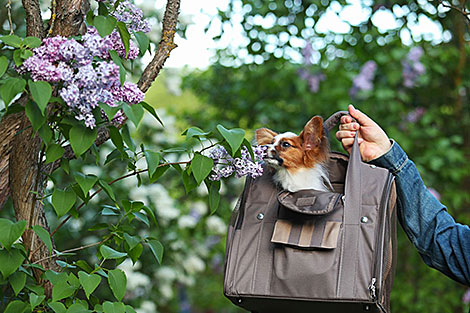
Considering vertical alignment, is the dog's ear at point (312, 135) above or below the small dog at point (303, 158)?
above

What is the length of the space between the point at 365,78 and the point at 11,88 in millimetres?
3109

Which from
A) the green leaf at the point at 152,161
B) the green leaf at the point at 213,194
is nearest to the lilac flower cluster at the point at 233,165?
the green leaf at the point at 213,194

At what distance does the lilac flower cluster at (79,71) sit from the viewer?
1133 mm

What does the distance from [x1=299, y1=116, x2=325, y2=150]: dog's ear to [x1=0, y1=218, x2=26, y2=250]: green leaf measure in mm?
700

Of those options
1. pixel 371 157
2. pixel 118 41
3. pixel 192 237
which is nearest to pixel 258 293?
pixel 371 157

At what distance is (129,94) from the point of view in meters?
1.24

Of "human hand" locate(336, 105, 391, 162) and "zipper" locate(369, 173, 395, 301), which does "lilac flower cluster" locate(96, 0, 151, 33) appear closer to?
"human hand" locate(336, 105, 391, 162)

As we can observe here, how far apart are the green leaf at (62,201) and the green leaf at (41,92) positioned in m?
0.26

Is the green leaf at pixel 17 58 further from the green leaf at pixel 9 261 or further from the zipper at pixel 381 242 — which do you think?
the zipper at pixel 381 242

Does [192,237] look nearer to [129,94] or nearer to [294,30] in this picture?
[294,30]

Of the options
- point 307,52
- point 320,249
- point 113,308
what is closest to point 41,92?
point 113,308

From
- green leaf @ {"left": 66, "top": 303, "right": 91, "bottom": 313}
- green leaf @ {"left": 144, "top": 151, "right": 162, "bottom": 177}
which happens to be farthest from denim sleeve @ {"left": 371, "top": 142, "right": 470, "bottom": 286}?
green leaf @ {"left": 66, "top": 303, "right": 91, "bottom": 313}

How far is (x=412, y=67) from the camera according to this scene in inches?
158

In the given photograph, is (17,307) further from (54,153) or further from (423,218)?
(423,218)
